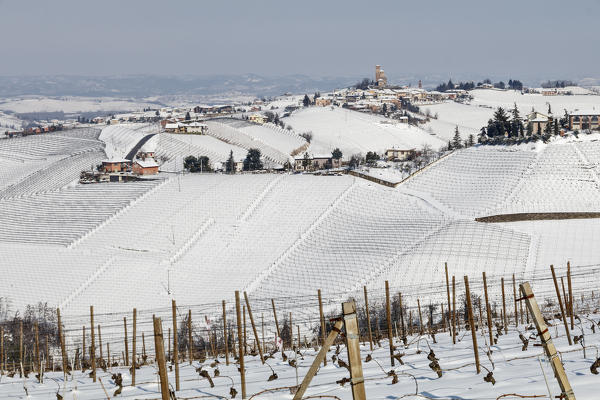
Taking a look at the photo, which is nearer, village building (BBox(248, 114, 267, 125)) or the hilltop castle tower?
village building (BBox(248, 114, 267, 125))

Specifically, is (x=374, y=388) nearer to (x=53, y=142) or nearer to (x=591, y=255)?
(x=591, y=255)

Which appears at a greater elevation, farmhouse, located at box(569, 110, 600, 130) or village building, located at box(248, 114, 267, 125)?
farmhouse, located at box(569, 110, 600, 130)

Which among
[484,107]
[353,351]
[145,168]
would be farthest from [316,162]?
[484,107]

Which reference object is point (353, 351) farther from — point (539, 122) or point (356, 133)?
point (356, 133)

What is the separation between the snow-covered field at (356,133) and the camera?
97.0m

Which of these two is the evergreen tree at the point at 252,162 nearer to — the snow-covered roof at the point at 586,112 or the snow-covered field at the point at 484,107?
the snow-covered roof at the point at 586,112

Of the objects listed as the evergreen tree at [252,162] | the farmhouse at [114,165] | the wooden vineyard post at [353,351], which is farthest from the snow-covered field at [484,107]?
the wooden vineyard post at [353,351]

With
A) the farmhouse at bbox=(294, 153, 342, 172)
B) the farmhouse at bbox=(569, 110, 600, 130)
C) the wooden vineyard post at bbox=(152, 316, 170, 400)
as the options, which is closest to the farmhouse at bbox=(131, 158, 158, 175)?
the farmhouse at bbox=(294, 153, 342, 172)

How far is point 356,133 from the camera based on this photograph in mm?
102812

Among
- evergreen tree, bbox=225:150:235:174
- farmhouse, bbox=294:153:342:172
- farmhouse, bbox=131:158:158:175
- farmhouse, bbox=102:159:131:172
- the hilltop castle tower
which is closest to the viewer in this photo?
farmhouse, bbox=131:158:158:175

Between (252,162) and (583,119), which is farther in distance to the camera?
Result: (252,162)

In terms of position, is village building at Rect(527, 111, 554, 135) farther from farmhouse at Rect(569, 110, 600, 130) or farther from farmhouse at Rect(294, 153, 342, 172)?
farmhouse at Rect(294, 153, 342, 172)

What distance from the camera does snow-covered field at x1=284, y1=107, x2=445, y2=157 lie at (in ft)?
318

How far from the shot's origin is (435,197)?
2042 inches
